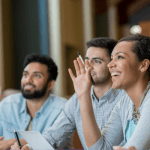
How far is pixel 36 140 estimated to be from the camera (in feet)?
3.64

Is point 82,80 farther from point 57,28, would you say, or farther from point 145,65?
point 57,28

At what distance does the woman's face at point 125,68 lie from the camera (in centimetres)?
105

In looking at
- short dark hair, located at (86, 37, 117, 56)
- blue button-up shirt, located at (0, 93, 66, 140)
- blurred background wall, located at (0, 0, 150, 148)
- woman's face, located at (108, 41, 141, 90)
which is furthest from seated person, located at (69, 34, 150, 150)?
blurred background wall, located at (0, 0, 150, 148)

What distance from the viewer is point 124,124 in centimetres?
112

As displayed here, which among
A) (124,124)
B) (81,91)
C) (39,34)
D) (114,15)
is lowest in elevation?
(124,124)

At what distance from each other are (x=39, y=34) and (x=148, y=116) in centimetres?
386

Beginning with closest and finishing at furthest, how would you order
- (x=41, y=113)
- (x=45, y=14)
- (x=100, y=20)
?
(x=41, y=113)
(x=45, y=14)
(x=100, y=20)

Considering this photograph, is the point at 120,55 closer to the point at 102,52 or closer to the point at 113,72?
the point at 113,72

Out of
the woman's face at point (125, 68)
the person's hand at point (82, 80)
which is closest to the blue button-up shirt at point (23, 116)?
the person's hand at point (82, 80)

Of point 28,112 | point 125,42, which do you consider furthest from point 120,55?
point 28,112

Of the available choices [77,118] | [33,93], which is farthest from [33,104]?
[77,118]

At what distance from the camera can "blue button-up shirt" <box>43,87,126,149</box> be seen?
4.70ft

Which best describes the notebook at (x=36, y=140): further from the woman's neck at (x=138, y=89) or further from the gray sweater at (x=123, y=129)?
the woman's neck at (x=138, y=89)

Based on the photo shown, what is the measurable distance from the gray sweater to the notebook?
0.23m
